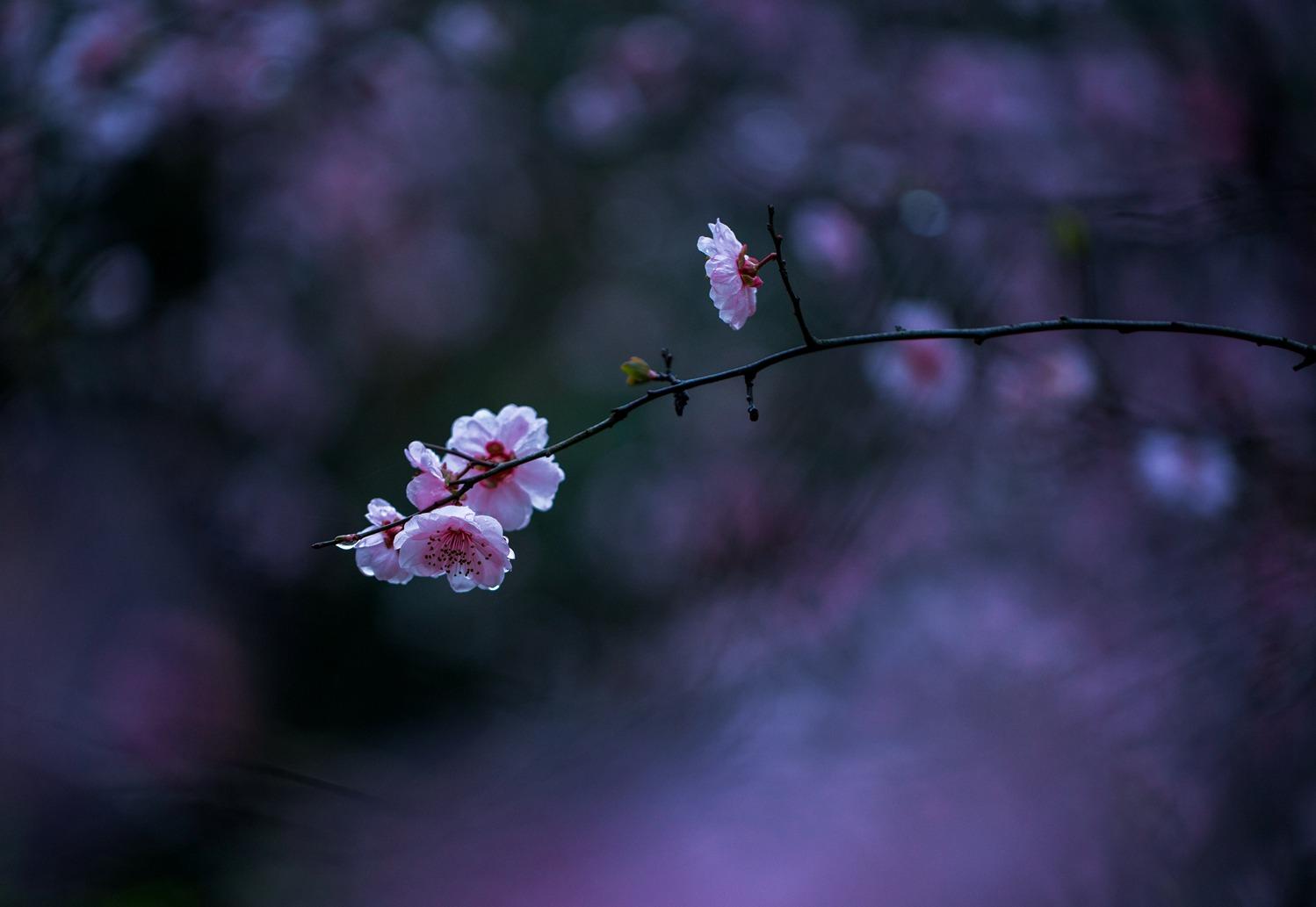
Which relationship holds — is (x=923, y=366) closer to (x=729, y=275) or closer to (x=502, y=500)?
(x=729, y=275)

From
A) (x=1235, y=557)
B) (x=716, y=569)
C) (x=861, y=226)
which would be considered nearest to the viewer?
(x=1235, y=557)

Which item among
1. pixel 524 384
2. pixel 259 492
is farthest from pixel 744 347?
pixel 259 492

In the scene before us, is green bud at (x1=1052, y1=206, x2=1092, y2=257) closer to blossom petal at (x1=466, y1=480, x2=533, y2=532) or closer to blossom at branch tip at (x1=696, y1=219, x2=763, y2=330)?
blossom at branch tip at (x1=696, y1=219, x2=763, y2=330)

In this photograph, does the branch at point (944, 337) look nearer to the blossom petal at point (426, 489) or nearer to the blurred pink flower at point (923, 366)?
the blossom petal at point (426, 489)

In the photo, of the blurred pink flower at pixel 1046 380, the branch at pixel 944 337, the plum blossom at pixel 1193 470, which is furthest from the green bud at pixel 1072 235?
the branch at pixel 944 337

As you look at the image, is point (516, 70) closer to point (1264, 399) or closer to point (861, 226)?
point (861, 226)
